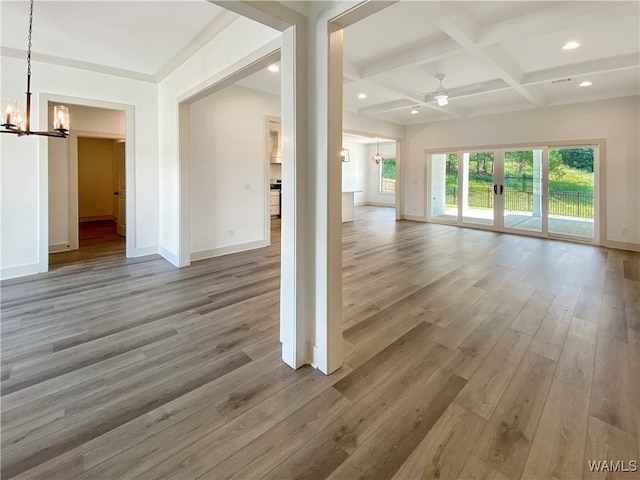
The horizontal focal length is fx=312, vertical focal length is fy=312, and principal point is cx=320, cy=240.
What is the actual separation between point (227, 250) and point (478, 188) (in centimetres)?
666

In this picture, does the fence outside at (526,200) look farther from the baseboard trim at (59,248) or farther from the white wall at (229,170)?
the baseboard trim at (59,248)

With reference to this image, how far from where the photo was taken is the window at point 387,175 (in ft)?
45.8

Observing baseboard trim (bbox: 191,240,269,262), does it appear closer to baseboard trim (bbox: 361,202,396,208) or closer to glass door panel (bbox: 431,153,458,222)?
glass door panel (bbox: 431,153,458,222)

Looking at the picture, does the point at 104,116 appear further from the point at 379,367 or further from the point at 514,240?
the point at 514,240

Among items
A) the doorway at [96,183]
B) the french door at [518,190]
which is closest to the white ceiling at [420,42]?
the french door at [518,190]

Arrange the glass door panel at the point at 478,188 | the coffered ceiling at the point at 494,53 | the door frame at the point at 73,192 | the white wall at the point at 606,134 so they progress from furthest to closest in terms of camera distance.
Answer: the glass door panel at the point at 478,188, the white wall at the point at 606,134, the door frame at the point at 73,192, the coffered ceiling at the point at 494,53

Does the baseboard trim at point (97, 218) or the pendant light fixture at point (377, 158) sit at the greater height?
the pendant light fixture at point (377, 158)

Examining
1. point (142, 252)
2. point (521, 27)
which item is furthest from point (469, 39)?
point (142, 252)

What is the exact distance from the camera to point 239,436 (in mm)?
1603

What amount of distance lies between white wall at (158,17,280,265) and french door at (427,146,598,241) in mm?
6994

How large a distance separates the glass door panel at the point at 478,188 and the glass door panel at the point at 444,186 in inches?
9.7

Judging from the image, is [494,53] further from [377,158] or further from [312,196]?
[377,158]

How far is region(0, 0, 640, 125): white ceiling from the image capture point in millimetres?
3135

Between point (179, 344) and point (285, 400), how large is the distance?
1126mm
